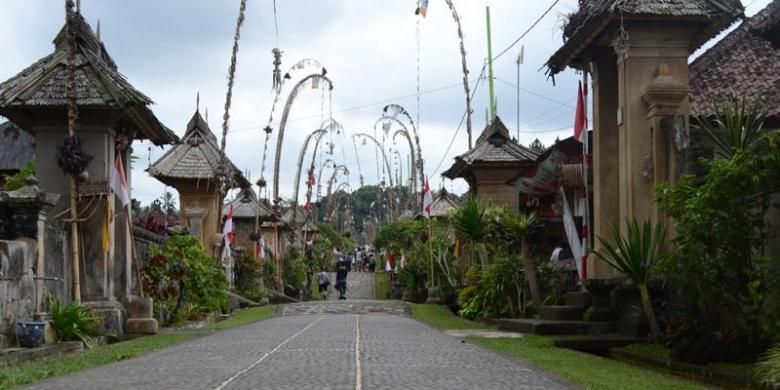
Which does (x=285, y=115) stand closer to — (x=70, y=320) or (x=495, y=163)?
(x=495, y=163)

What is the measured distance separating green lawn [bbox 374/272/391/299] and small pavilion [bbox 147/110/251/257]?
69.1ft

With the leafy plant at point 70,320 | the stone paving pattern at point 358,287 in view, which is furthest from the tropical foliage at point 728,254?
the stone paving pattern at point 358,287

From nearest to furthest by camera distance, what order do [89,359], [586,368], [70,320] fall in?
[586,368]
[89,359]
[70,320]

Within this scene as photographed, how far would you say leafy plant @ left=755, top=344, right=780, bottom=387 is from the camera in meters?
10.3

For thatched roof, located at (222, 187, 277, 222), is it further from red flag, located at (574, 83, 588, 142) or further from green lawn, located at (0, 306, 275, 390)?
red flag, located at (574, 83, 588, 142)

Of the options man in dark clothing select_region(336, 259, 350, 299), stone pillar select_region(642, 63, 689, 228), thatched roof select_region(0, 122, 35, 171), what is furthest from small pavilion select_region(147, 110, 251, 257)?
stone pillar select_region(642, 63, 689, 228)

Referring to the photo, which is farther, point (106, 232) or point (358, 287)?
point (358, 287)

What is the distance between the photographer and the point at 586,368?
536 inches

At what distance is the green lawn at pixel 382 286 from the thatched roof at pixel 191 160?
20143mm

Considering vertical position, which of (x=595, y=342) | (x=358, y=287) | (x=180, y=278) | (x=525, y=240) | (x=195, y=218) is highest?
(x=195, y=218)

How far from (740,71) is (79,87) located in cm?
1434

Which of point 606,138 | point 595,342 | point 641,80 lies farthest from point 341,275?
point 595,342

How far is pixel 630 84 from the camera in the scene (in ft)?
64.7

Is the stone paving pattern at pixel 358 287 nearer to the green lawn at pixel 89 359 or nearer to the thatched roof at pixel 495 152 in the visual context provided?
the thatched roof at pixel 495 152
